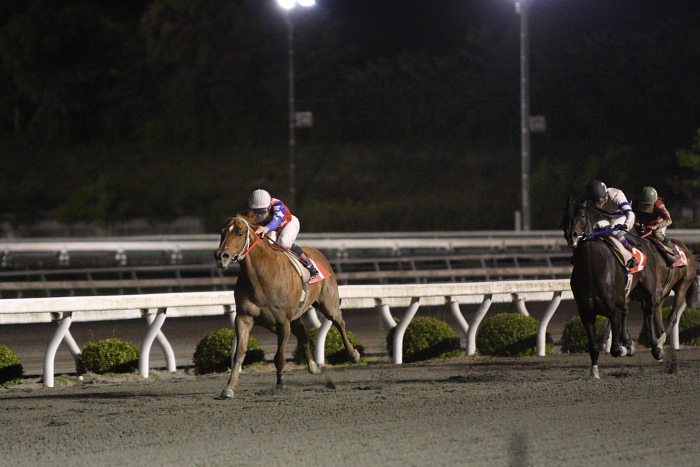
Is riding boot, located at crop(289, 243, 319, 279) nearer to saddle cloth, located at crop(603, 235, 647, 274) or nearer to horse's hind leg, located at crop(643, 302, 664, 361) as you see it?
Answer: saddle cloth, located at crop(603, 235, 647, 274)

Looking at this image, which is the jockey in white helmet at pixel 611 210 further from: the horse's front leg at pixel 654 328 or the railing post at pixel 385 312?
the railing post at pixel 385 312

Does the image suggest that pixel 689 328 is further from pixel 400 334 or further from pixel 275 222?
pixel 275 222

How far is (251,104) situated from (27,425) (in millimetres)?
50993

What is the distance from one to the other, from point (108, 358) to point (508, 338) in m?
4.35

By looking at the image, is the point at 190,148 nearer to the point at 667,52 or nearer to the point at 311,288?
the point at 667,52

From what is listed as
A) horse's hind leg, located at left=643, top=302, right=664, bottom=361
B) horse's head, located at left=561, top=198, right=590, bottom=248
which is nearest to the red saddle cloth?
horse's head, located at left=561, top=198, right=590, bottom=248

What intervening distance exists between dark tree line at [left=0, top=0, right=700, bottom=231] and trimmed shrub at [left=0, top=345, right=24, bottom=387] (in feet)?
114

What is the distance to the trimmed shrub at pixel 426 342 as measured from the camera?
35.4 ft

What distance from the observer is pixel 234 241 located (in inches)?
293

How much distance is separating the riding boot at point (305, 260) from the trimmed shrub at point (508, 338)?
305cm

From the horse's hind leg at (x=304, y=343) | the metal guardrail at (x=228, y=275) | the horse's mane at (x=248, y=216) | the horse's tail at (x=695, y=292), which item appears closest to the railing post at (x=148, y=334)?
the horse's hind leg at (x=304, y=343)

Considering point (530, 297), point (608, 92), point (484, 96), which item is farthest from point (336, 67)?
point (530, 297)

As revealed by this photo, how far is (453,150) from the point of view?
170ft

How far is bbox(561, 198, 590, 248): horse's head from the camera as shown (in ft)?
27.8
